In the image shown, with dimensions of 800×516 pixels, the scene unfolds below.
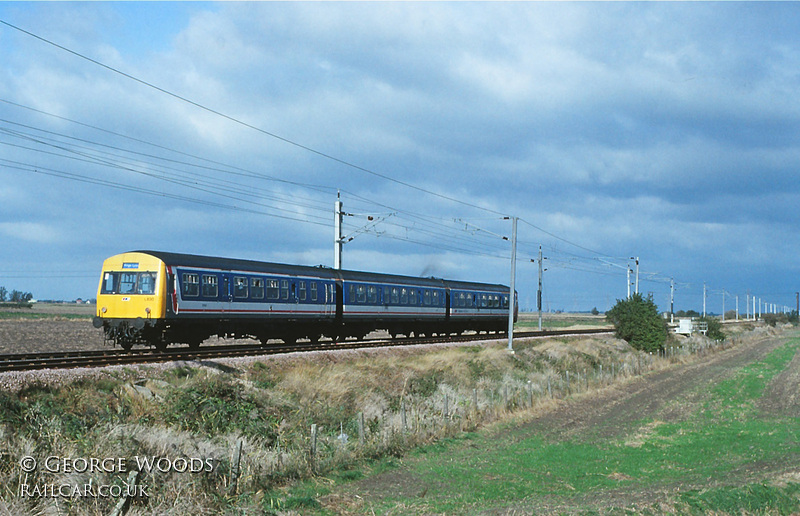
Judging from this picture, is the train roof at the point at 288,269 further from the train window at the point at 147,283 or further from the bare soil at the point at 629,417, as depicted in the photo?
the bare soil at the point at 629,417

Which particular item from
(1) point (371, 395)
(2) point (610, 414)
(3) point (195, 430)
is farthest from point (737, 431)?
(3) point (195, 430)

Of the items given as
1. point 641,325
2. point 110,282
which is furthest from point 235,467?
point 641,325

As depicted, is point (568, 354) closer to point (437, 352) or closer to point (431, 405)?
point (437, 352)

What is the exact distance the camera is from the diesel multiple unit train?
24953 mm

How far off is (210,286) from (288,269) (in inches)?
219

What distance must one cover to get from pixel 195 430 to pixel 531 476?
27.2ft

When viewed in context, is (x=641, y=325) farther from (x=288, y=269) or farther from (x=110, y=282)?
(x=110, y=282)

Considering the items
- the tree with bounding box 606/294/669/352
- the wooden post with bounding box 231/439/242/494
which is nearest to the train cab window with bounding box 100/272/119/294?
the wooden post with bounding box 231/439/242/494

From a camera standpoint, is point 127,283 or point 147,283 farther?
point 127,283

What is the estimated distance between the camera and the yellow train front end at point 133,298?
80.5ft

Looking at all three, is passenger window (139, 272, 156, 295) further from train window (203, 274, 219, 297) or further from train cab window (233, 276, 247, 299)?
train cab window (233, 276, 247, 299)

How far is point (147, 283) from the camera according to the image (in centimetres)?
2481

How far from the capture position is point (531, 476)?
631 inches

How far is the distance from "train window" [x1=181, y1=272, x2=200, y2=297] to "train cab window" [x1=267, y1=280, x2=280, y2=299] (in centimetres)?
433
